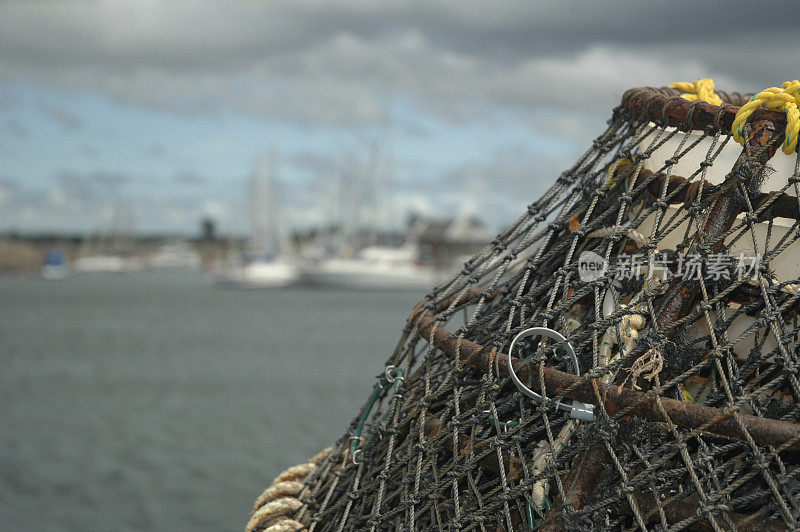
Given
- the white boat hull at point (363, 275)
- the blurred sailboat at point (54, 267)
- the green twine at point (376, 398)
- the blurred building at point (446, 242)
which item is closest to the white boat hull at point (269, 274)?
the white boat hull at point (363, 275)

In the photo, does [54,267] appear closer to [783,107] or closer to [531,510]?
[531,510]

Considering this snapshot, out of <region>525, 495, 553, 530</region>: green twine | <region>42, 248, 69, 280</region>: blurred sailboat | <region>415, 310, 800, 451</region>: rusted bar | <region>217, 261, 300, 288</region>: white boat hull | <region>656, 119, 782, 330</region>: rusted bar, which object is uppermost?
<region>656, 119, 782, 330</region>: rusted bar

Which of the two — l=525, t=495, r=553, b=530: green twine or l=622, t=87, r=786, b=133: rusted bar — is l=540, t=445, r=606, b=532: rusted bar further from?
l=622, t=87, r=786, b=133: rusted bar

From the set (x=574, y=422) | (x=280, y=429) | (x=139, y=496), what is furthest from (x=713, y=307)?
(x=280, y=429)

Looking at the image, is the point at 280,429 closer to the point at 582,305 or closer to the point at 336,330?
the point at 582,305

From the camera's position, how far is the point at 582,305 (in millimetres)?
2754

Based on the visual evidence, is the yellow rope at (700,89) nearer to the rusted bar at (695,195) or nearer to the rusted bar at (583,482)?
the rusted bar at (695,195)

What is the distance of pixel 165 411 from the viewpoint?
1805 centimetres

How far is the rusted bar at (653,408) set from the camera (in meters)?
1.82

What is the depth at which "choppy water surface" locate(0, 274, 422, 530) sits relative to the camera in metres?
11.1

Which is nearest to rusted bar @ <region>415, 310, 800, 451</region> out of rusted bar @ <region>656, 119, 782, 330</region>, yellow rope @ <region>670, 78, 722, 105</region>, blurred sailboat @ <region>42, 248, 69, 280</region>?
rusted bar @ <region>656, 119, 782, 330</region>

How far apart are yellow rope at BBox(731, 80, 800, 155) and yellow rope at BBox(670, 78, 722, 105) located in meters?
0.68

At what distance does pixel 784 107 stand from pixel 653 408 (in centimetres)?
95

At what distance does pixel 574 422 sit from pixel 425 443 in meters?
0.58
